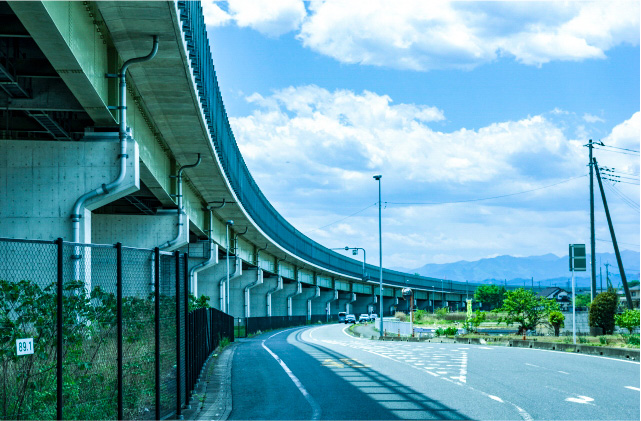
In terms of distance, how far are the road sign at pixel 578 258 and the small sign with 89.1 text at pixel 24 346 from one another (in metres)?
27.7

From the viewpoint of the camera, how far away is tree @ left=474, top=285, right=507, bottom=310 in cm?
15188

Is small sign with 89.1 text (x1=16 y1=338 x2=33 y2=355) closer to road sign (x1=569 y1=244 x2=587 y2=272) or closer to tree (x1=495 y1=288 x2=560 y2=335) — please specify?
road sign (x1=569 y1=244 x2=587 y2=272)

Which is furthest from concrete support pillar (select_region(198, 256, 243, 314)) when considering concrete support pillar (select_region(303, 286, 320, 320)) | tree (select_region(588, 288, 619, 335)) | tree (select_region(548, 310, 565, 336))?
concrete support pillar (select_region(303, 286, 320, 320))

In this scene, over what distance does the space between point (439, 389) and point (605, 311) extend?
27.0m

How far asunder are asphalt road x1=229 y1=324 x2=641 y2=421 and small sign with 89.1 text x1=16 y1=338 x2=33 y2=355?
16.7 feet

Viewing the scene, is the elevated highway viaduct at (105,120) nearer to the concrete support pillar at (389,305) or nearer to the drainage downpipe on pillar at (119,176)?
the drainage downpipe on pillar at (119,176)

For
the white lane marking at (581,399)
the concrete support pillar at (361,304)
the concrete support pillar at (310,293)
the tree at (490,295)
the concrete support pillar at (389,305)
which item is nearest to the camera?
the white lane marking at (581,399)

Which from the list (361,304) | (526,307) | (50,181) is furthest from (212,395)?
(361,304)

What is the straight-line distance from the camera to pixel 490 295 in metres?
152

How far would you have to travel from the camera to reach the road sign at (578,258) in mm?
32562

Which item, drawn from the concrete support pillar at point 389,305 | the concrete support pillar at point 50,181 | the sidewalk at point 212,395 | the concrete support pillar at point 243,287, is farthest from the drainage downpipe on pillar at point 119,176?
the concrete support pillar at point 389,305

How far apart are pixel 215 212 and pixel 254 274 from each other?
926 inches

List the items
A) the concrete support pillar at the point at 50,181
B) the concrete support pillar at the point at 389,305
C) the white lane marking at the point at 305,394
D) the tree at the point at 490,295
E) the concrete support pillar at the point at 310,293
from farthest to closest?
the tree at the point at 490,295
the concrete support pillar at the point at 389,305
the concrete support pillar at the point at 310,293
the concrete support pillar at the point at 50,181
the white lane marking at the point at 305,394

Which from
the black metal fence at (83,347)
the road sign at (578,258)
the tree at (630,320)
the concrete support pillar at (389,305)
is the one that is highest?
the road sign at (578,258)
